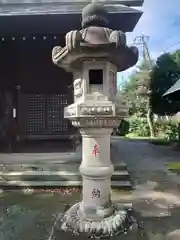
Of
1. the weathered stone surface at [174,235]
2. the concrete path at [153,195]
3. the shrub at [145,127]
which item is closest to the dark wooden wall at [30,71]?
the concrete path at [153,195]

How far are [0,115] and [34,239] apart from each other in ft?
19.9

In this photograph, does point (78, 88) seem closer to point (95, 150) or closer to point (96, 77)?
point (96, 77)

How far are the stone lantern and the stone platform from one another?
2627 mm

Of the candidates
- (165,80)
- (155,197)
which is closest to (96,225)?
(155,197)

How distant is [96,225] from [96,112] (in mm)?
1374

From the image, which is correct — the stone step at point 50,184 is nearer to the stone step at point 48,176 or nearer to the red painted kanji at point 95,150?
the stone step at point 48,176

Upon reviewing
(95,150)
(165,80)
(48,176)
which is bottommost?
(48,176)

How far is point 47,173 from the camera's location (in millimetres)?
7023

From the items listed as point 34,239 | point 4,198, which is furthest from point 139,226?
point 4,198

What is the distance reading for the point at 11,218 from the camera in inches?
187

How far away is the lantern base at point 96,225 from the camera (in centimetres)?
382

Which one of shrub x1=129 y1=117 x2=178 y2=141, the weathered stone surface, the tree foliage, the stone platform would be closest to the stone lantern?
the weathered stone surface

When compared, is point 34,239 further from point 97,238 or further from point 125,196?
point 125,196

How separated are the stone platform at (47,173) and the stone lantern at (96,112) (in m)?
2.63
